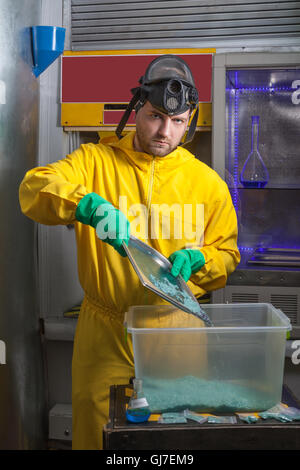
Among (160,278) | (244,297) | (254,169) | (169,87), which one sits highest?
(169,87)

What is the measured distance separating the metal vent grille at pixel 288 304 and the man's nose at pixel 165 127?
1158mm

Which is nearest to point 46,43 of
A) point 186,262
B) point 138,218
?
point 138,218

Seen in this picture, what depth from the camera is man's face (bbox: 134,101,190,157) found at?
1953 mm

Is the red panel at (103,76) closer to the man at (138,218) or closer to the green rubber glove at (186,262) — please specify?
the man at (138,218)

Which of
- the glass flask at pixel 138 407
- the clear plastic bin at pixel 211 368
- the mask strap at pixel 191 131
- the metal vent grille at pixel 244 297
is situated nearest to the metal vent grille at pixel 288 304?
the metal vent grille at pixel 244 297

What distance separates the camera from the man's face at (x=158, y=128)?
1.95 m

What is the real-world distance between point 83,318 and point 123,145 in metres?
0.74

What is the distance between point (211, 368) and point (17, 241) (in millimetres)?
→ 1484

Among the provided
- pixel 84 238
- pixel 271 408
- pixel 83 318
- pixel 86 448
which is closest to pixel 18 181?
pixel 84 238

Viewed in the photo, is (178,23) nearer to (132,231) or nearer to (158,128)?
(158,128)

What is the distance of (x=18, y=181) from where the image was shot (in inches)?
99.8

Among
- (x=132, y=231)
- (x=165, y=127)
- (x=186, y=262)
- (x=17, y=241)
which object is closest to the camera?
(x=186, y=262)

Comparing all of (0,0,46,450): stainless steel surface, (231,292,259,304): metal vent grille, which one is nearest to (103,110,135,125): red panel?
(0,0,46,450): stainless steel surface

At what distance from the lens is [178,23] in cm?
286
